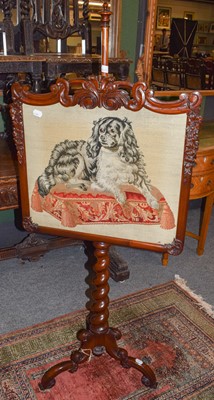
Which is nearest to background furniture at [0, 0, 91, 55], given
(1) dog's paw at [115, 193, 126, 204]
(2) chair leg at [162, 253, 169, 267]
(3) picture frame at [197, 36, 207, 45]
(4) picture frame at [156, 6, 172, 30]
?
(1) dog's paw at [115, 193, 126, 204]

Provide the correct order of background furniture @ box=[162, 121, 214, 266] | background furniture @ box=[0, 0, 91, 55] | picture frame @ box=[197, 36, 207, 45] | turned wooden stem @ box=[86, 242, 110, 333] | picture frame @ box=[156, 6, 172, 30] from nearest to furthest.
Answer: turned wooden stem @ box=[86, 242, 110, 333] < background furniture @ box=[0, 0, 91, 55] < background furniture @ box=[162, 121, 214, 266] < picture frame @ box=[156, 6, 172, 30] < picture frame @ box=[197, 36, 207, 45]

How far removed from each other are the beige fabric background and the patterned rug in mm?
750

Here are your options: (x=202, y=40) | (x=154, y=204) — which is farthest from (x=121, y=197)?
(x=202, y=40)

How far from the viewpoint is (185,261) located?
2.52 meters

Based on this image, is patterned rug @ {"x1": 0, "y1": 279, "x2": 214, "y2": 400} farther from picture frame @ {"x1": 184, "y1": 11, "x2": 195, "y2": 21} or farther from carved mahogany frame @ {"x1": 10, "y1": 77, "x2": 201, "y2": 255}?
picture frame @ {"x1": 184, "y1": 11, "x2": 195, "y2": 21}

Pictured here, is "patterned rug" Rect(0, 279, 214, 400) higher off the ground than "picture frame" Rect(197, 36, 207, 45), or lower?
lower

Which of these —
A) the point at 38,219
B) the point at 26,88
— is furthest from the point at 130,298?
the point at 26,88

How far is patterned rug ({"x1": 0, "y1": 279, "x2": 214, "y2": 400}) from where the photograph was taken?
1545 mm

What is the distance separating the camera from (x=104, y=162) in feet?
3.64

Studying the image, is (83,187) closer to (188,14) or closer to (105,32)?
(105,32)

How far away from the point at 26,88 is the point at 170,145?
46 cm

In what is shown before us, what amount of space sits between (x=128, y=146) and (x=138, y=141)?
0.03m

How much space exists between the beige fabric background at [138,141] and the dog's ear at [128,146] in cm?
1

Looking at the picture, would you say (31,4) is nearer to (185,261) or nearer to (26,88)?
(26,88)
